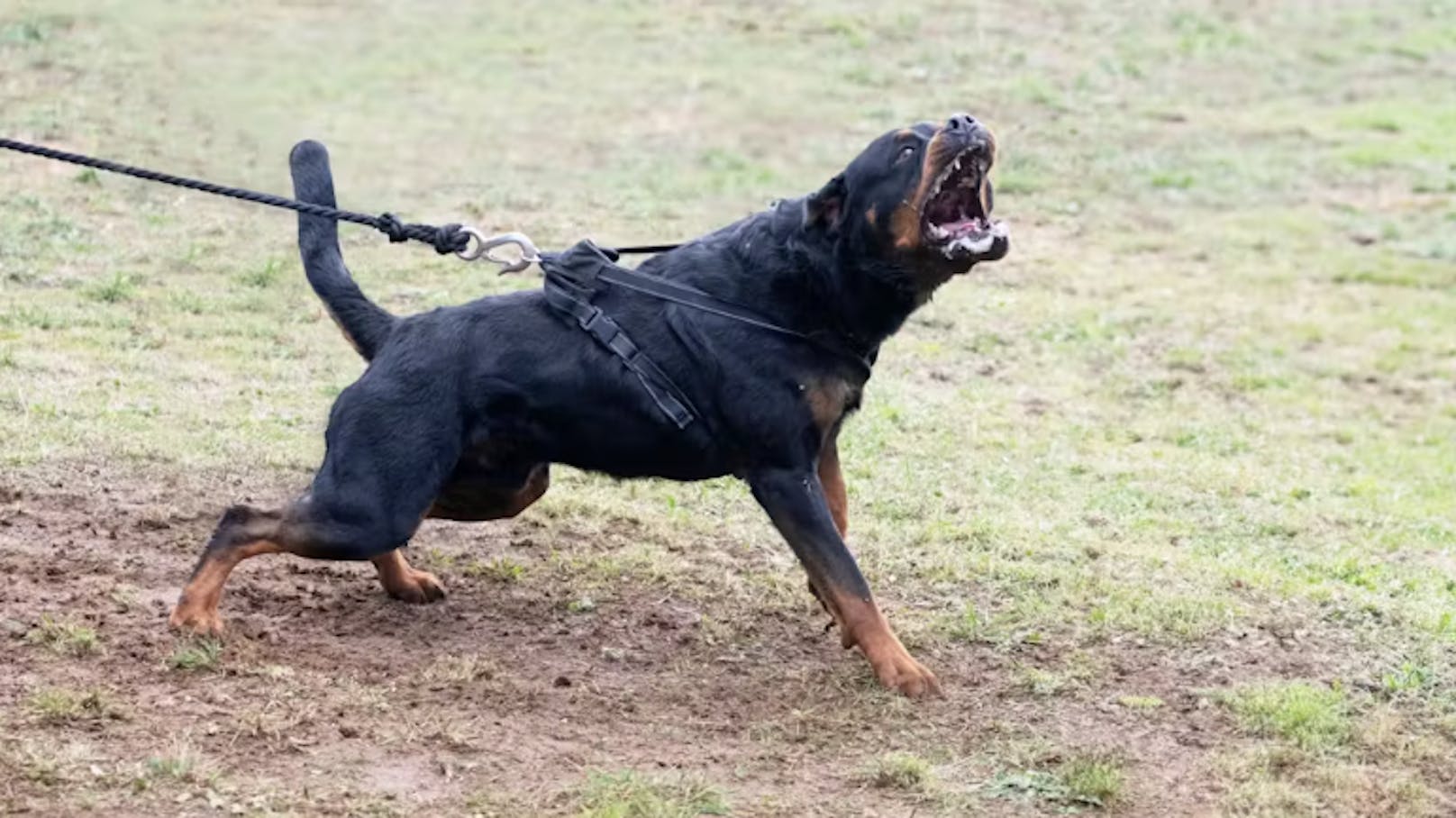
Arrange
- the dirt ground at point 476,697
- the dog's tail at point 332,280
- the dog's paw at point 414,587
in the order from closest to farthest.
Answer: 1. the dirt ground at point 476,697
2. the dog's tail at point 332,280
3. the dog's paw at point 414,587

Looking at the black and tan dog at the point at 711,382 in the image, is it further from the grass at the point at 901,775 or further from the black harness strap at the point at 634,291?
the grass at the point at 901,775

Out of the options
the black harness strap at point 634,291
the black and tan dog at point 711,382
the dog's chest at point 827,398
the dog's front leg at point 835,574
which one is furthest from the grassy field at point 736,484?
the black harness strap at point 634,291

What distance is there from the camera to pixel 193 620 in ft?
19.8

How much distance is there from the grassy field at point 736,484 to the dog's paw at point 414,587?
0.09 m

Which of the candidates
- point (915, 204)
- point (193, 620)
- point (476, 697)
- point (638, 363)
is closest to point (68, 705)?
point (193, 620)

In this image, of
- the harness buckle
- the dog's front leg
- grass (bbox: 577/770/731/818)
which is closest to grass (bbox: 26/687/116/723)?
grass (bbox: 577/770/731/818)

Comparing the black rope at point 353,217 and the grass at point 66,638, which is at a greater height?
the black rope at point 353,217

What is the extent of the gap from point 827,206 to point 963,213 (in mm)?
475

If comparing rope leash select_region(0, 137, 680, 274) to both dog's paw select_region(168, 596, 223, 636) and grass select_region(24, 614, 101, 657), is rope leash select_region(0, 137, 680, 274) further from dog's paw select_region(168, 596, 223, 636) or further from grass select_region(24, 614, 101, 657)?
grass select_region(24, 614, 101, 657)

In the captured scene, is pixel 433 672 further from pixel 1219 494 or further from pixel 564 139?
pixel 564 139

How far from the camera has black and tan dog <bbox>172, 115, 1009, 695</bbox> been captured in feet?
19.7

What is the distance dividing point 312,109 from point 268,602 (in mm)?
10909

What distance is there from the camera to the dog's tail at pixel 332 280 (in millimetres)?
6398

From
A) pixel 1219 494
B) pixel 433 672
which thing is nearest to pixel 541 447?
pixel 433 672
